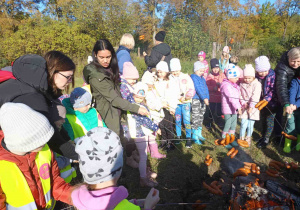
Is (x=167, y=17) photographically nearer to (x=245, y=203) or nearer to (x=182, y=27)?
(x=182, y=27)

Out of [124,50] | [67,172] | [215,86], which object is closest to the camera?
[67,172]

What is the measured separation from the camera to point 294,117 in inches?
144

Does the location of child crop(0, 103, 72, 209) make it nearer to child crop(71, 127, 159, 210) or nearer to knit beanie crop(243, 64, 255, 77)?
child crop(71, 127, 159, 210)

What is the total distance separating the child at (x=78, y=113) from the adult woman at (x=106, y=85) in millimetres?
159

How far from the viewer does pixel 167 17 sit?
21.4 meters

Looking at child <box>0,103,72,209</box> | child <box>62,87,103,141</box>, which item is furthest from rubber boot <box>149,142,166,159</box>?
child <box>0,103,72,209</box>

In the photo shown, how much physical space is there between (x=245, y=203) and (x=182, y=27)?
43.1 ft

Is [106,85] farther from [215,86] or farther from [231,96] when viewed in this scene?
[215,86]

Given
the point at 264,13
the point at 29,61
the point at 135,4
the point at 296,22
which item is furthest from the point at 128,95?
the point at 264,13

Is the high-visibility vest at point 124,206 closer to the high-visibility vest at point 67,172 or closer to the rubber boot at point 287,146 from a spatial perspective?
the high-visibility vest at point 67,172

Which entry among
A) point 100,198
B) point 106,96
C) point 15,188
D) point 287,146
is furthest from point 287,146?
point 15,188

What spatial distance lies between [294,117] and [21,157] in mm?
4418

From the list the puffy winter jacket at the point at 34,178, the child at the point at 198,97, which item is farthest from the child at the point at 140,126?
the child at the point at 198,97

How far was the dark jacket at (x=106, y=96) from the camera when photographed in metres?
2.50
